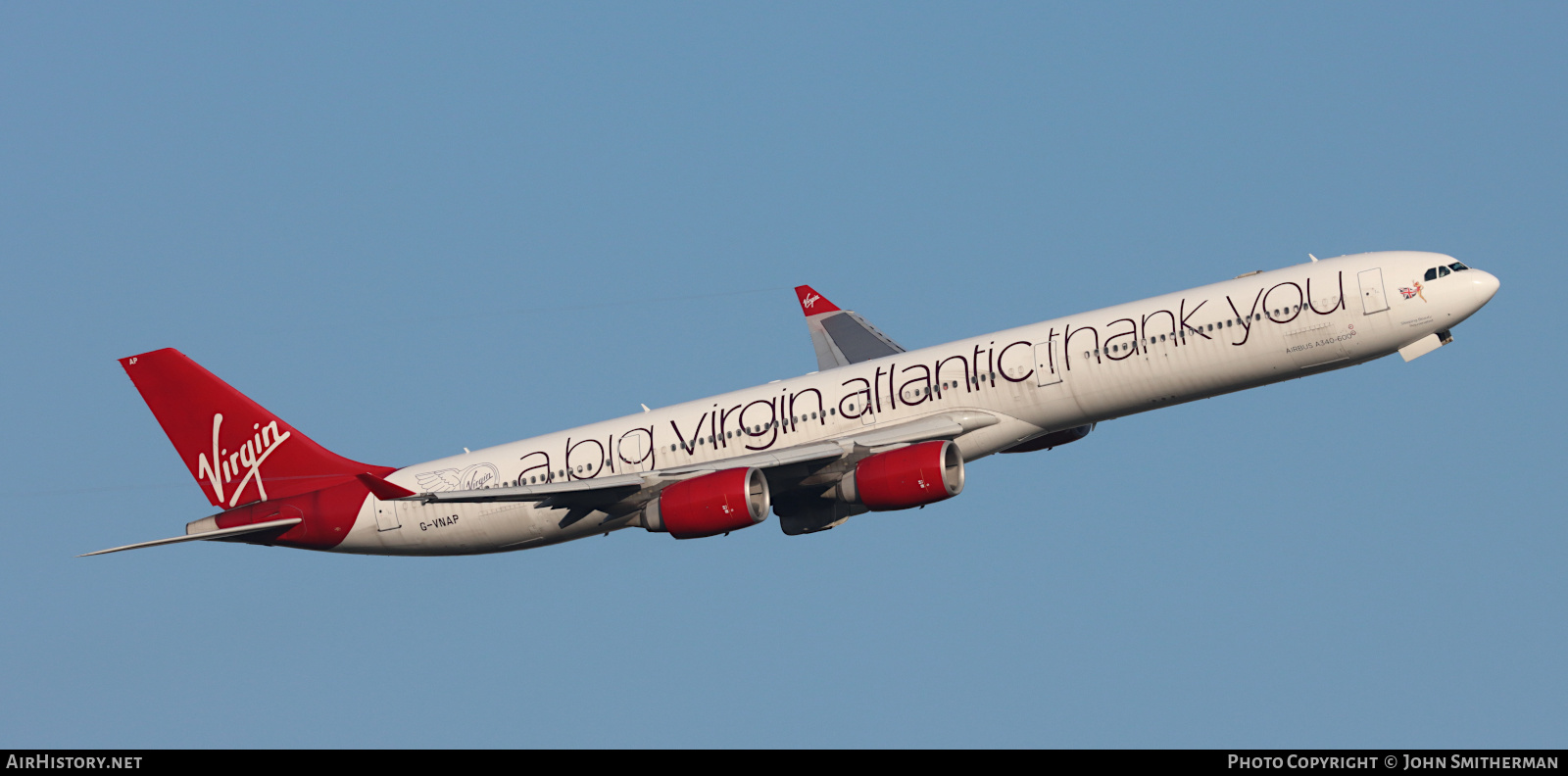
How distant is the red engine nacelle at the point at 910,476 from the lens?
54.8m

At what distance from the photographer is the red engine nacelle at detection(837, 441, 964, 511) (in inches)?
2157

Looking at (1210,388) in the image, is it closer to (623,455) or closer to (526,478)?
(623,455)

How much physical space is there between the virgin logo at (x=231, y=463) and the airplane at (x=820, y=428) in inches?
2.3

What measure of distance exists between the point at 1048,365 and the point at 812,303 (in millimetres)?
27356

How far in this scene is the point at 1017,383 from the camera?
56.1 metres

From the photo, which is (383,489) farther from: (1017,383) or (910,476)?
(1017,383)

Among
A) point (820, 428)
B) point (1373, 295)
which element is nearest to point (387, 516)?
point (820, 428)

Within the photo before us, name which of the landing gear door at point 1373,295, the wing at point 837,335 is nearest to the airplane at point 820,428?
the landing gear door at point 1373,295

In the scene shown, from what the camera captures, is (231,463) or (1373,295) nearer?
(1373,295)

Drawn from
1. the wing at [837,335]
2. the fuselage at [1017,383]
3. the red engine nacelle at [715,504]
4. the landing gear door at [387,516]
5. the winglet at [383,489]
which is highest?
the wing at [837,335]

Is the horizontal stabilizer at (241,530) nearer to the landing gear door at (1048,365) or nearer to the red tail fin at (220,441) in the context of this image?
the red tail fin at (220,441)

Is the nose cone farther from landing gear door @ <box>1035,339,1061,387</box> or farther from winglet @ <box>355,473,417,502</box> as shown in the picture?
winglet @ <box>355,473,417,502</box>

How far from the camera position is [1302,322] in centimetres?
5316
